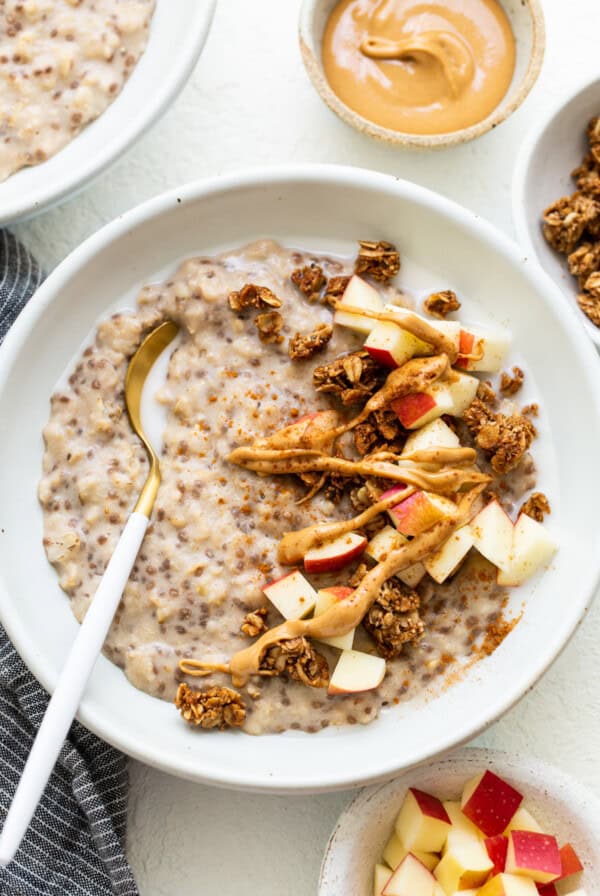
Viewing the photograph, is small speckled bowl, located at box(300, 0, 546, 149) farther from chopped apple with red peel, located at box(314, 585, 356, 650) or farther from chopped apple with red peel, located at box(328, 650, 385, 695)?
chopped apple with red peel, located at box(328, 650, 385, 695)

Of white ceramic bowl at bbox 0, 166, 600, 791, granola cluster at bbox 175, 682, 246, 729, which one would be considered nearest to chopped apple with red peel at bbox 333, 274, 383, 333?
white ceramic bowl at bbox 0, 166, 600, 791

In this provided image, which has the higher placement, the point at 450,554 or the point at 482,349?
the point at 482,349

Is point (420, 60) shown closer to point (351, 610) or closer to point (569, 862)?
point (351, 610)

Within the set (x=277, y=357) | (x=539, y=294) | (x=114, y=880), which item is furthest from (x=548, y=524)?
(x=114, y=880)

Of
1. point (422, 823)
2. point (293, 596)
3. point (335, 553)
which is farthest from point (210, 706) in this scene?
point (422, 823)

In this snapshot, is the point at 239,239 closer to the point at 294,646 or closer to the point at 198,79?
the point at 198,79

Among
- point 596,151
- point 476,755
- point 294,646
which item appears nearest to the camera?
point 294,646
